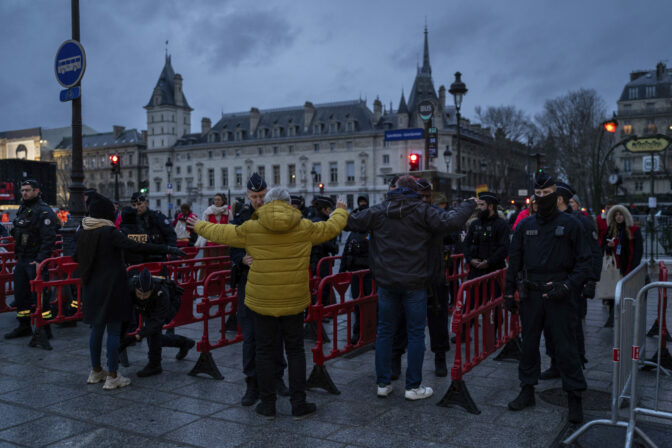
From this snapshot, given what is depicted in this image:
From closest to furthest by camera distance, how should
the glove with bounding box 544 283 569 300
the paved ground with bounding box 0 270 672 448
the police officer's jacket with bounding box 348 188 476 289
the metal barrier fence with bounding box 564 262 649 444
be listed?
the metal barrier fence with bounding box 564 262 649 444, the paved ground with bounding box 0 270 672 448, the glove with bounding box 544 283 569 300, the police officer's jacket with bounding box 348 188 476 289

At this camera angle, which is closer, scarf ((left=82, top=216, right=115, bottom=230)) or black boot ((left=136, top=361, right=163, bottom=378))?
scarf ((left=82, top=216, right=115, bottom=230))

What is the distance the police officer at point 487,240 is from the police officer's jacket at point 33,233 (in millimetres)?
5826

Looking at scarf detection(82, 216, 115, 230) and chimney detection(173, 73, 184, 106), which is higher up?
chimney detection(173, 73, 184, 106)

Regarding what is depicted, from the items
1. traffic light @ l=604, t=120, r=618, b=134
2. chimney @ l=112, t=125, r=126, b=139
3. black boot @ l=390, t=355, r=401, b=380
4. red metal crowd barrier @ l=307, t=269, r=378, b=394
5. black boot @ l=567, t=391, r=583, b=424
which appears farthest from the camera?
chimney @ l=112, t=125, r=126, b=139

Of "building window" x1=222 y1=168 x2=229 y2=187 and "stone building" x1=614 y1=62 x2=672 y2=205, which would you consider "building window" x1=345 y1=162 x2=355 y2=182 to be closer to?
"building window" x1=222 y1=168 x2=229 y2=187

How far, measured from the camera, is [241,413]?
16.9 ft

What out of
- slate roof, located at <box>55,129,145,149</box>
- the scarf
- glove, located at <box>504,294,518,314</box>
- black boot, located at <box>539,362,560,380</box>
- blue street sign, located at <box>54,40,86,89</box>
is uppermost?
slate roof, located at <box>55,129,145,149</box>

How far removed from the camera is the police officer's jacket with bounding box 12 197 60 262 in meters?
8.02

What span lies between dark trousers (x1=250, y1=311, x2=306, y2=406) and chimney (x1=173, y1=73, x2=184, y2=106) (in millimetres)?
101723

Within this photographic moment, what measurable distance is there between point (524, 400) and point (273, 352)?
90.6 inches

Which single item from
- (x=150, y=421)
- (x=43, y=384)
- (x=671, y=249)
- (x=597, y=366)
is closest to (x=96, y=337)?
(x=43, y=384)

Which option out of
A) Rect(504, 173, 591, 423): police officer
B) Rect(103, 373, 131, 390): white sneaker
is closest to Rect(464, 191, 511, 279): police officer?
Rect(504, 173, 591, 423): police officer

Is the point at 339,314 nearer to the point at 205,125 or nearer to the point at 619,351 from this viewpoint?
the point at 619,351

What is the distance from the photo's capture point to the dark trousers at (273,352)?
198 inches
